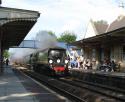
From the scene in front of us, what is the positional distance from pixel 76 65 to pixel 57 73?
2098 cm

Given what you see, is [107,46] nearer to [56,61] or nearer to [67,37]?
[56,61]

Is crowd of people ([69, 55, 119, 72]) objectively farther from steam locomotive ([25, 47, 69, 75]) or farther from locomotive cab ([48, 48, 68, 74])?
locomotive cab ([48, 48, 68, 74])

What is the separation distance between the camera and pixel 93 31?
8800 cm

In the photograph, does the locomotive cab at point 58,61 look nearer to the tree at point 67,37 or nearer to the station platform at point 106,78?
the station platform at point 106,78

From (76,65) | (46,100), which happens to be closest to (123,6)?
(76,65)

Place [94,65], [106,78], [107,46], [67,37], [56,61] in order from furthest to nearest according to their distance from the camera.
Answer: [67,37] → [94,65] → [107,46] → [56,61] → [106,78]

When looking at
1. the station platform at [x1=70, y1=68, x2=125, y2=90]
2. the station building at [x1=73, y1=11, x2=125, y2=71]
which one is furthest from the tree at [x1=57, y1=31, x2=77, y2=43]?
the station platform at [x1=70, y1=68, x2=125, y2=90]

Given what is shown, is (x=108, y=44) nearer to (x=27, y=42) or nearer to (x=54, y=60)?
(x=54, y=60)

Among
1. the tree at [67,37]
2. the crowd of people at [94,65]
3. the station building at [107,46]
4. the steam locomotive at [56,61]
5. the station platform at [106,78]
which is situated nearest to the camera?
the station platform at [106,78]

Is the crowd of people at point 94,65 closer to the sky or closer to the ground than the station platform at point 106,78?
closer to the sky

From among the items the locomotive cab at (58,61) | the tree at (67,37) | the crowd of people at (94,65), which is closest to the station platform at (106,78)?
the locomotive cab at (58,61)

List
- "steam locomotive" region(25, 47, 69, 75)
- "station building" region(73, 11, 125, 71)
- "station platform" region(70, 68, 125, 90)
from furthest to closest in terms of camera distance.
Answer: "station building" region(73, 11, 125, 71) < "steam locomotive" region(25, 47, 69, 75) < "station platform" region(70, 68, 125, 90)

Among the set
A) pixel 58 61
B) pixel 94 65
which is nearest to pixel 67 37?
pixel 94 65

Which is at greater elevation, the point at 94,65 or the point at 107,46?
the point at 107,46
